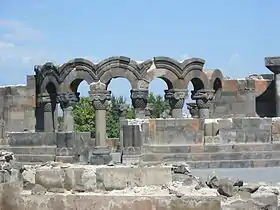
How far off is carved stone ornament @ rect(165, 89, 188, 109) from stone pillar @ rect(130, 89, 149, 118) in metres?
0.90

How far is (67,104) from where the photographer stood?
17141mm

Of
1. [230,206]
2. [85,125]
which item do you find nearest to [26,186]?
[230,206]

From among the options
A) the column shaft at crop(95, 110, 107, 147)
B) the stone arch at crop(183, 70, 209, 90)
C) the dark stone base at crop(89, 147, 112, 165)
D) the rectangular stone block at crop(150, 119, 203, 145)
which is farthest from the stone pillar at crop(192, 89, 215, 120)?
the rectangular stone block at crop(150, 119, 203, 145)

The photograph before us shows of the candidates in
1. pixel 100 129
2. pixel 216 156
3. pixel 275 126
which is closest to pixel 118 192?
pixel 216 156

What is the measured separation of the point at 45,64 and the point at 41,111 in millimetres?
1750

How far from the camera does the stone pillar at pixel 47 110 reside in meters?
17.8

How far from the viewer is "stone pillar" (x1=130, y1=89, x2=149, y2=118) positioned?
16391 mm

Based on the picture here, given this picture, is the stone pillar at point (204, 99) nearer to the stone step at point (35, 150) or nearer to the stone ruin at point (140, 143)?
the stone ruin at point (140, 143)

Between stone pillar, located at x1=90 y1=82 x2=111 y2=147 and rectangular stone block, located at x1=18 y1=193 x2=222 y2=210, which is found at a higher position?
stone pillar, located at x1=90 y1=82 x2=111 y2=147

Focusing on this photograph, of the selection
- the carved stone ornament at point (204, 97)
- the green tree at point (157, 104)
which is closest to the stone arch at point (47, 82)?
the carved stone ornament at point (204, 97)

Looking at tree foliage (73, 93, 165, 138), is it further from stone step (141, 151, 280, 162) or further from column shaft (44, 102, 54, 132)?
stone step (141, 151, 280, 162)

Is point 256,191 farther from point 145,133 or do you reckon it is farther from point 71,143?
point 71,143

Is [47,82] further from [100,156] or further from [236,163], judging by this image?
[236,163]

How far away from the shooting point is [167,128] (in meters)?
13.2
